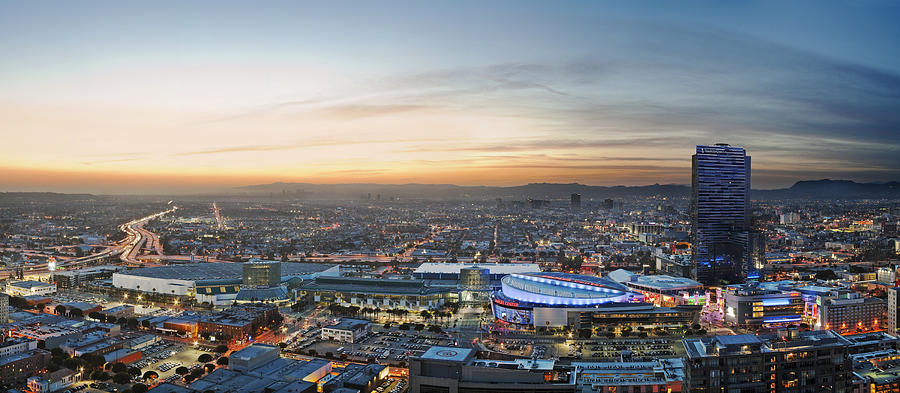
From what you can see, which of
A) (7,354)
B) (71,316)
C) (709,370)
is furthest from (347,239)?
(709,370)

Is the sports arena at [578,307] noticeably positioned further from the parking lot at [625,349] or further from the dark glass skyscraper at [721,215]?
the dark glass skyscraper at [721,215]

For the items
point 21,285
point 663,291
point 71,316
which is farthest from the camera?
point 21,285

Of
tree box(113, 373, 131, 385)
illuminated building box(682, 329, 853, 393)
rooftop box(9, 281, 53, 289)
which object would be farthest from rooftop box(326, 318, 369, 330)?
rooftop box(9, 281, 53, 289)

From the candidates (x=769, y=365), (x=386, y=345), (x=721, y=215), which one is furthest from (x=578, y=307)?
(x=721, y=215)

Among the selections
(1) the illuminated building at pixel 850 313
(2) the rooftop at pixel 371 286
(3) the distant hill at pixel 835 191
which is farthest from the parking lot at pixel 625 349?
(3) the distant hill at pixel 835 191

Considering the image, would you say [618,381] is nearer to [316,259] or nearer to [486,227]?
[316,259]

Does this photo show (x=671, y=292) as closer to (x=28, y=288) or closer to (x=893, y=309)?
(x=893, y=309)
